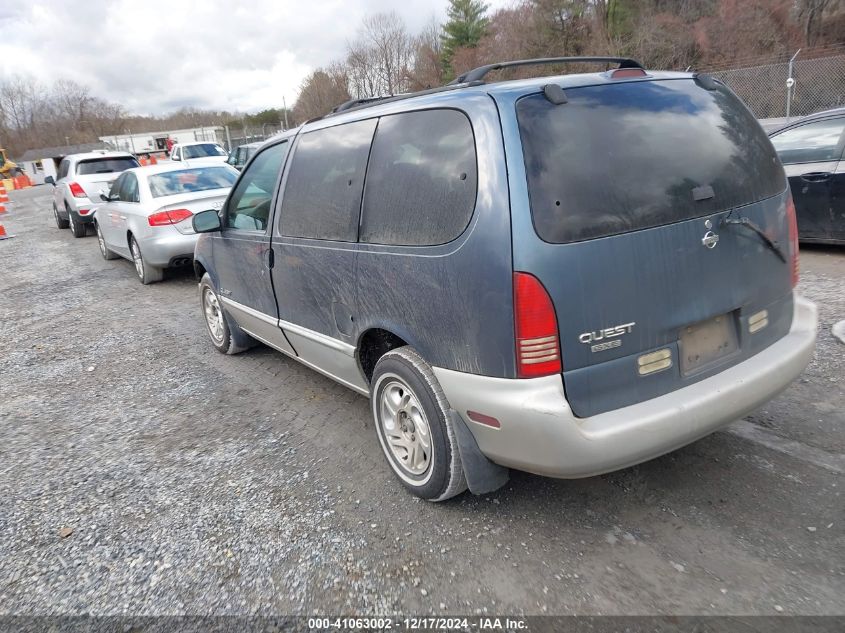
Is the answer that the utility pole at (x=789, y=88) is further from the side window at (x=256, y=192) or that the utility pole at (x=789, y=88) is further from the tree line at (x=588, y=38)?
the side window at (x=256, y=192)

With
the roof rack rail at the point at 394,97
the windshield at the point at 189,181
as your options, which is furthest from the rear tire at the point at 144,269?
the roof rack rail at the point at 394,97

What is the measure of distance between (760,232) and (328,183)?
218 cm

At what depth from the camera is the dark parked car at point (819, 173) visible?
6.07 metres

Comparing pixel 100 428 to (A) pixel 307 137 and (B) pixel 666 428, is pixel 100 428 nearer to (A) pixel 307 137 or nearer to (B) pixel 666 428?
(A) pixel 307 137

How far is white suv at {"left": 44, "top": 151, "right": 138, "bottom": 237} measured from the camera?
1330cm

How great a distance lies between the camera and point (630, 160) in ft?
7.71

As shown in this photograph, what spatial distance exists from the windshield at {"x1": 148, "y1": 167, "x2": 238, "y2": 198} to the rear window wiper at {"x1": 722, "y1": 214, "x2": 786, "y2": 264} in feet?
23.8

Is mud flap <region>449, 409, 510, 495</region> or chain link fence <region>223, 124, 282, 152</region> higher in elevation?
chain link fence <region>223, 124, 282, 152</region>

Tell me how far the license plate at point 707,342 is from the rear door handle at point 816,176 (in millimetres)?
4701

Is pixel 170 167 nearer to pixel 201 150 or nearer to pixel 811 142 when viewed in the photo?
pixel 811 142

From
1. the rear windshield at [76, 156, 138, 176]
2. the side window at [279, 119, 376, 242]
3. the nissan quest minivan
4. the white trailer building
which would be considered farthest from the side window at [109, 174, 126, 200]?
the white trailer building

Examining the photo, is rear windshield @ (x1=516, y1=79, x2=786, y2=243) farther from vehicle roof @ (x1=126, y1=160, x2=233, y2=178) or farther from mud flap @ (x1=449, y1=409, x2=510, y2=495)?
vehicle roof @ (x1=126, y1=160, x2=233, y2=178)

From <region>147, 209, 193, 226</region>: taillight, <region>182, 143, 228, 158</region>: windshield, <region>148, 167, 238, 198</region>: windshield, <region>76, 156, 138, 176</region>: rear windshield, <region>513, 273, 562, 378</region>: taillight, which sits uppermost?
<region>182, 143, 228, 158</region>: windshield

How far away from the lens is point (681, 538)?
8.34 feet
